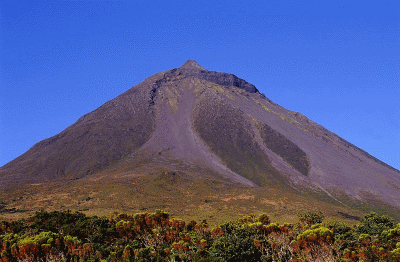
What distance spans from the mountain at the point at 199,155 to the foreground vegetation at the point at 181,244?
194 feet

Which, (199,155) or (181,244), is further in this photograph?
(199,155)

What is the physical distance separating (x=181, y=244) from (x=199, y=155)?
11351 centimetres

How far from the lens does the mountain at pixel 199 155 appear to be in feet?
371

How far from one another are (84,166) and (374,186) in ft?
313

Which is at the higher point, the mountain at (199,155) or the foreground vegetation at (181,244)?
the mountain at (199,155)

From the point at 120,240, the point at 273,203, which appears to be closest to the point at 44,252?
the point at 120,240

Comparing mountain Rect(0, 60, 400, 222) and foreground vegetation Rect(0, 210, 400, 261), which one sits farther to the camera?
mountain Rect(0, 60, 400, 222)

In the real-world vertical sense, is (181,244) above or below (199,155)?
below

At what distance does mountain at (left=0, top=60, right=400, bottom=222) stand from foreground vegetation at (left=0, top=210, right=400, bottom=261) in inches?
2323

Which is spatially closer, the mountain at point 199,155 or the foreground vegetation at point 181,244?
the foreground vegetation at point 181,244

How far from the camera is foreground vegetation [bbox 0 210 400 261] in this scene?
23719 millimetres

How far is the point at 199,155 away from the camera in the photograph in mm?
138625

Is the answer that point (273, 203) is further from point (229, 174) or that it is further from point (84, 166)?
point (84, 166)

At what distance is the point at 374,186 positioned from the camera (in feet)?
428
